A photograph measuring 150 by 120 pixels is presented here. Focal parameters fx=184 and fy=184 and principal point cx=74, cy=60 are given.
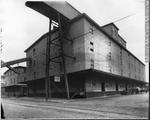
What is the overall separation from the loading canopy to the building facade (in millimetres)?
1561

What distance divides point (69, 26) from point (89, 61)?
23.0 feet

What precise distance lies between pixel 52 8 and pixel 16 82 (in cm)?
3474

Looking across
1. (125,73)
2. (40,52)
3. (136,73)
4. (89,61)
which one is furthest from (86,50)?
(136,73)

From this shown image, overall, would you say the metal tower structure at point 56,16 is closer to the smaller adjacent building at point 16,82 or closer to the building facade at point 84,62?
the building facade at point 84,62

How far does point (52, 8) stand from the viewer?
24656 mm

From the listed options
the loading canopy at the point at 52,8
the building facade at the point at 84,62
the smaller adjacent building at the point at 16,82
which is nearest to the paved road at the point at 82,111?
the building facade at the point at 84,62

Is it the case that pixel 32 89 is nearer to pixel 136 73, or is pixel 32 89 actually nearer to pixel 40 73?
pixel 40 73

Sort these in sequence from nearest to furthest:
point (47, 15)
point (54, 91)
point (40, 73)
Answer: point (47, 15), point (54, 91), point (40, 73)

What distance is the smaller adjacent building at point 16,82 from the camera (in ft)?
159

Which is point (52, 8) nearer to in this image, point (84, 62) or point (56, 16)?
point (56, 16)

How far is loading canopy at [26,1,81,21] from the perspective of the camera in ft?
75.6

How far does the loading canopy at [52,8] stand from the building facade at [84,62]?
5.12 ft

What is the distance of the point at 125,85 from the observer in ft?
143

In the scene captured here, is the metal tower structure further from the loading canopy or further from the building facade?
the building facade
